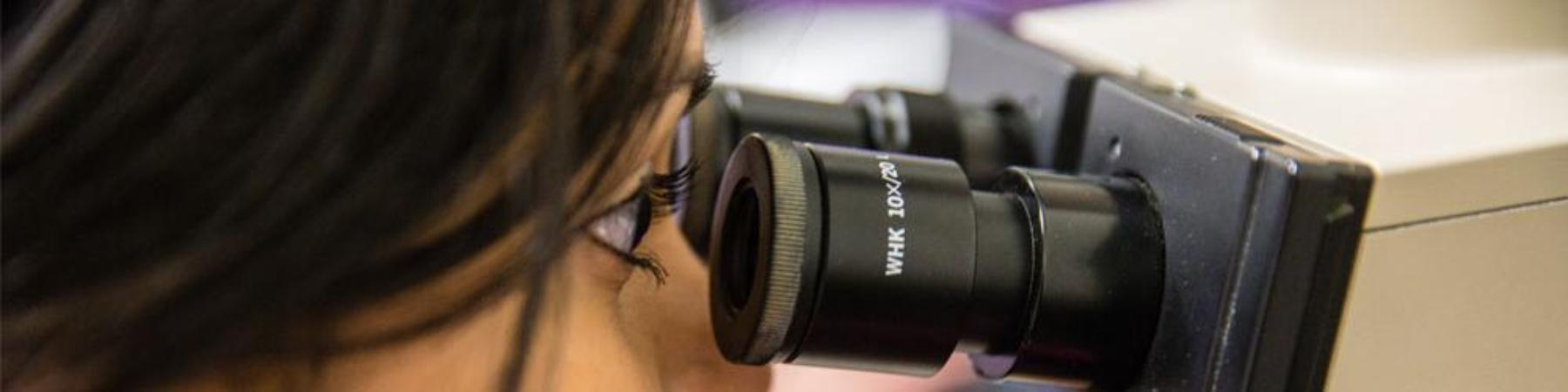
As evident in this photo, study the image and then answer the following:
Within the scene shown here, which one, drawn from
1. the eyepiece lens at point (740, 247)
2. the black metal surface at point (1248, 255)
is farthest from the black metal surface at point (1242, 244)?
the eyepiece lens at point (740, 247)

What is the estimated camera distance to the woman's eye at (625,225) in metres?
0.38

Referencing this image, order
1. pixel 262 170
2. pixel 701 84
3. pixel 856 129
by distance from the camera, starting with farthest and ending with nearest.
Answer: pixel 856 129
pixel 701 84
pixel 262 170

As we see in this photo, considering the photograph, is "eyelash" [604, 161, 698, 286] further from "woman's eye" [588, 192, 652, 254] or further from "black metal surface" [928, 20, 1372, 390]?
"black metal surface" [928, 20, 1372, 390]

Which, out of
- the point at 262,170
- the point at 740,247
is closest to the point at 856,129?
the point at 740,247

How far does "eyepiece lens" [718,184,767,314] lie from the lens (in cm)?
42

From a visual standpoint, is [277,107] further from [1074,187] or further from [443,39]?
[1074,187]

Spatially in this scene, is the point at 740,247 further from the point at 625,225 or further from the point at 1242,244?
the point at 1242,244

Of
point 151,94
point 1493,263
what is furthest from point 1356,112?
point 151,94

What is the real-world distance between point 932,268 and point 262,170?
17cm

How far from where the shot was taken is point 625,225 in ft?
1.33

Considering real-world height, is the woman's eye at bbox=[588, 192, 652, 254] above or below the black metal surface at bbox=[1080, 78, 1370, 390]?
below

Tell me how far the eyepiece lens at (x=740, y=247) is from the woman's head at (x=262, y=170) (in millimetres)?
99

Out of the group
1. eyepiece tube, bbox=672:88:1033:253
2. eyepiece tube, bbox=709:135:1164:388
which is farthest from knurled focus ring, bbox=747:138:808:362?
eyepiece tube, bbox=672:88:1033:253

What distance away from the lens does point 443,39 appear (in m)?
0.30
